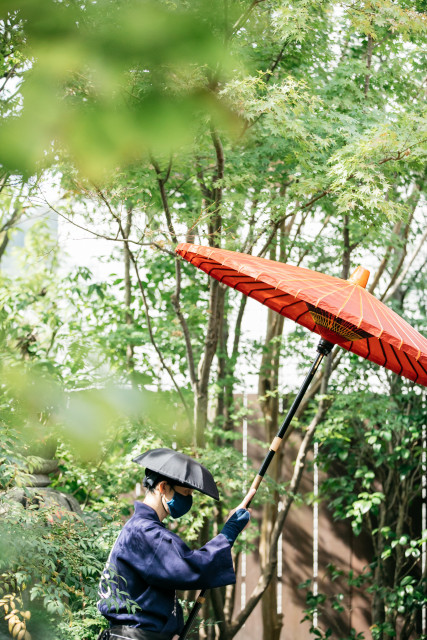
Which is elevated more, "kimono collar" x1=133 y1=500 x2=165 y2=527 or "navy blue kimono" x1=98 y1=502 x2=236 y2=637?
"kimono collar" x1=133 y1=500 x2=165 y2=527

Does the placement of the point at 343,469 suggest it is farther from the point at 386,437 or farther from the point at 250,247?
the point at 250,247

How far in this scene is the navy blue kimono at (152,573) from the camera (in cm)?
202

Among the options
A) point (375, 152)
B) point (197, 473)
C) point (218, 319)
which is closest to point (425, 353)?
point (197, 473)

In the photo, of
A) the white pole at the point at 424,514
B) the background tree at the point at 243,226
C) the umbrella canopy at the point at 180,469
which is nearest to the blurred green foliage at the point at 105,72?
the background tree at the point at 243,226

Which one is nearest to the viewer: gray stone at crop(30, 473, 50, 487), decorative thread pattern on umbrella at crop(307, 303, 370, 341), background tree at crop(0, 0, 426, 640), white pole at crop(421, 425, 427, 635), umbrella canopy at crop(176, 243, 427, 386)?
umbrella canopy at crop(176, 243, 427, 386)

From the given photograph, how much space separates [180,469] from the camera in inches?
83.7

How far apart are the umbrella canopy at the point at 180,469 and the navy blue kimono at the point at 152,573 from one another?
0.47ft

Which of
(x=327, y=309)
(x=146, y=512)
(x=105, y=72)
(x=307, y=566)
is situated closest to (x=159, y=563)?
(x=146, y=512)

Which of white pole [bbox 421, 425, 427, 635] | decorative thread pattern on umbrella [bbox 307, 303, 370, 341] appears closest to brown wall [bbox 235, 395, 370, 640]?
white pole [bbox 421, 425, 427, 635]

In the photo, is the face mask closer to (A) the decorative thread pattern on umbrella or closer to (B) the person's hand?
(B) the person's hand

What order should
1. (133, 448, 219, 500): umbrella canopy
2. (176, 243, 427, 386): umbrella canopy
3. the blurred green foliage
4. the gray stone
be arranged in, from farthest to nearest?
the gray stone < (133, 448, 219, 500): umbrella canopy < (176, 243, 427, 386): umbrella canopy < the blurred green foliage

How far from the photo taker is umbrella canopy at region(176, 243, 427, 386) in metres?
2.00

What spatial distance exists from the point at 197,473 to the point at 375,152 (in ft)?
5.95

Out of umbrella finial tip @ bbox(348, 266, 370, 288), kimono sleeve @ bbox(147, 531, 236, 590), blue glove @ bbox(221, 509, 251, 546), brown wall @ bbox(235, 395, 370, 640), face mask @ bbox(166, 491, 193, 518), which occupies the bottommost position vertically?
brown wall @ bbox(235, 395, 370, 640)
